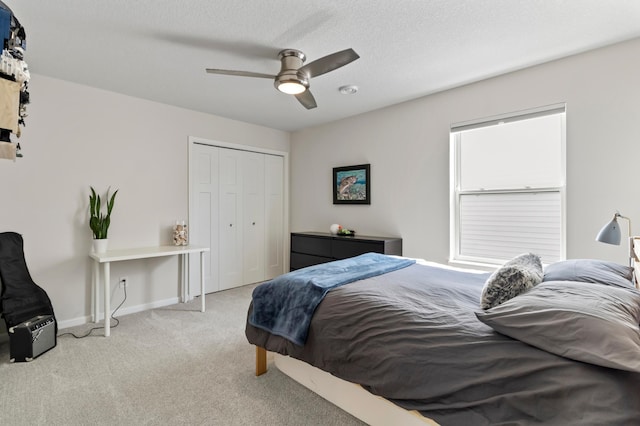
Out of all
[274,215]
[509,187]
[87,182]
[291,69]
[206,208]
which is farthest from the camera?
[274,215]

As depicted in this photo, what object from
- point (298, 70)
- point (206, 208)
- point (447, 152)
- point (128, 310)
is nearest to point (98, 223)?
point (128, 310)

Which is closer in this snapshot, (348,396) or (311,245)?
(348,396)

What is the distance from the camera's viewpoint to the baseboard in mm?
3074

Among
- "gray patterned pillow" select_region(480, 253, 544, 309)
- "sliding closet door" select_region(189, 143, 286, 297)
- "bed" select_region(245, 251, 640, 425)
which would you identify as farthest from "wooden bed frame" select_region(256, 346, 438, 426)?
"sliding closet door" select_region(189, 143, 286, 297)

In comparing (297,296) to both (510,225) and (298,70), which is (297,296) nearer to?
(298,70)

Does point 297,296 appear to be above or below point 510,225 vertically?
below

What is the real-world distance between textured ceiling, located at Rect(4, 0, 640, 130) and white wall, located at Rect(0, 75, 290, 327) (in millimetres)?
292

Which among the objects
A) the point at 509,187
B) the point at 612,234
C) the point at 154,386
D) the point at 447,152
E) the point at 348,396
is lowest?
the point at 154,386

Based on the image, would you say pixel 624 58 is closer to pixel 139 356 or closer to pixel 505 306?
pixel 505 306

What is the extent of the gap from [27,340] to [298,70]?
2.84 meters

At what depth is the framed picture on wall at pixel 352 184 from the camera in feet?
13.4

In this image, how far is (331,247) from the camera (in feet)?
13.3

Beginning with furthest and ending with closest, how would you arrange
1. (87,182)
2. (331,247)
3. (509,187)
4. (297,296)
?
(331,247), (87,182), (509,187), (297,296)

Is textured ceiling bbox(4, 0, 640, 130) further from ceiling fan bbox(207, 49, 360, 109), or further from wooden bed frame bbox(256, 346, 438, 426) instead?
wooden bed frame bbox(256, 346, 438, 426)
